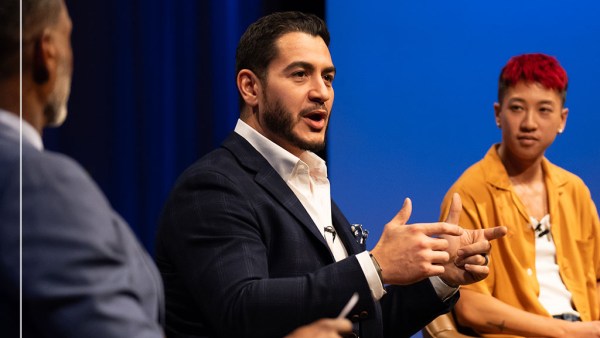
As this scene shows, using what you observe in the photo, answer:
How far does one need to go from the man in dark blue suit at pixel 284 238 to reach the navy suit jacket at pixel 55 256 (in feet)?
2.78

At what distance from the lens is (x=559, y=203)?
2.89 m

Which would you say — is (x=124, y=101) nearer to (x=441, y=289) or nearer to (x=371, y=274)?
(x=371, y=274)

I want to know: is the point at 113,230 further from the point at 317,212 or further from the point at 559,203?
the point at 559,203

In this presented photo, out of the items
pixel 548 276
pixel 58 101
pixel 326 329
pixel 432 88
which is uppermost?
pixel 432 88

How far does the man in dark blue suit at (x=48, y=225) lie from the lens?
0.84 metres

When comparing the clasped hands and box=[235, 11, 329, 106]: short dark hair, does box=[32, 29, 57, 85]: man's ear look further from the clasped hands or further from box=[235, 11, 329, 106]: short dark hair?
box=[235, 11, 329, 106]: short dark hair

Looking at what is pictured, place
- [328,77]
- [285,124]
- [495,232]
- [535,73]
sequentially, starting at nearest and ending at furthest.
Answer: [495,232]
[285,124]
[328,77]
[535,73]

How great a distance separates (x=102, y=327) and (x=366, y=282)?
93 cm

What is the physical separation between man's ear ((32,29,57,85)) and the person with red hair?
6.35 ft

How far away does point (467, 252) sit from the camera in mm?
1991

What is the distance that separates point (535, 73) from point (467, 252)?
3.58 ft

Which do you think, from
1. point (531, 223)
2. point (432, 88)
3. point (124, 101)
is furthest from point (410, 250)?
point (432, 88)

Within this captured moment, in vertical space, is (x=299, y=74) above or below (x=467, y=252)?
above

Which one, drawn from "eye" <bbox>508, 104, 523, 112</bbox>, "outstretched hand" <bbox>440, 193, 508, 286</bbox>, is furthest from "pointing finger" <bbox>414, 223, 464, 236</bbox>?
"eye" <bbox>508, 104, 523, 112</bbox>
